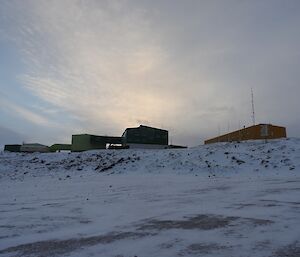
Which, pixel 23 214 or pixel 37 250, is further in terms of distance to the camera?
pixel 23 214

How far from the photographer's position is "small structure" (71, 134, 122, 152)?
183 ft

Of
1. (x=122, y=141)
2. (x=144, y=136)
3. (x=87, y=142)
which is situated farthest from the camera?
(x=122, y=141)

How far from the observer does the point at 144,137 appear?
5853cm

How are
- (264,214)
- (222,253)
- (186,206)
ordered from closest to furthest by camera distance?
(222,253) → (264,214) → (186,206)

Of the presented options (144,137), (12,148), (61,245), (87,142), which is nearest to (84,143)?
(87,142)

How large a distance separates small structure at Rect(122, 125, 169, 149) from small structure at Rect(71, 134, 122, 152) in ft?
12.2

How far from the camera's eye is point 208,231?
637cm

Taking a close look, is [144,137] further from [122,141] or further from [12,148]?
[12,148]

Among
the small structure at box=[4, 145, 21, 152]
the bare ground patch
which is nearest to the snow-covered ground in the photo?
the bare ground patch

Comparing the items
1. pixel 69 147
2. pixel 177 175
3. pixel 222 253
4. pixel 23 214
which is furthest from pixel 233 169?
pixel 69 147

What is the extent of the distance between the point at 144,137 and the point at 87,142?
9490 mm

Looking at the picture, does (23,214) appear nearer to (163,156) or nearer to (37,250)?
(37,250)

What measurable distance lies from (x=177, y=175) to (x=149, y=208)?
11.6m

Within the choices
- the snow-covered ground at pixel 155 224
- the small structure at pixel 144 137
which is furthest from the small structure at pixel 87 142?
the snow-covered ground at pixel 155 224
